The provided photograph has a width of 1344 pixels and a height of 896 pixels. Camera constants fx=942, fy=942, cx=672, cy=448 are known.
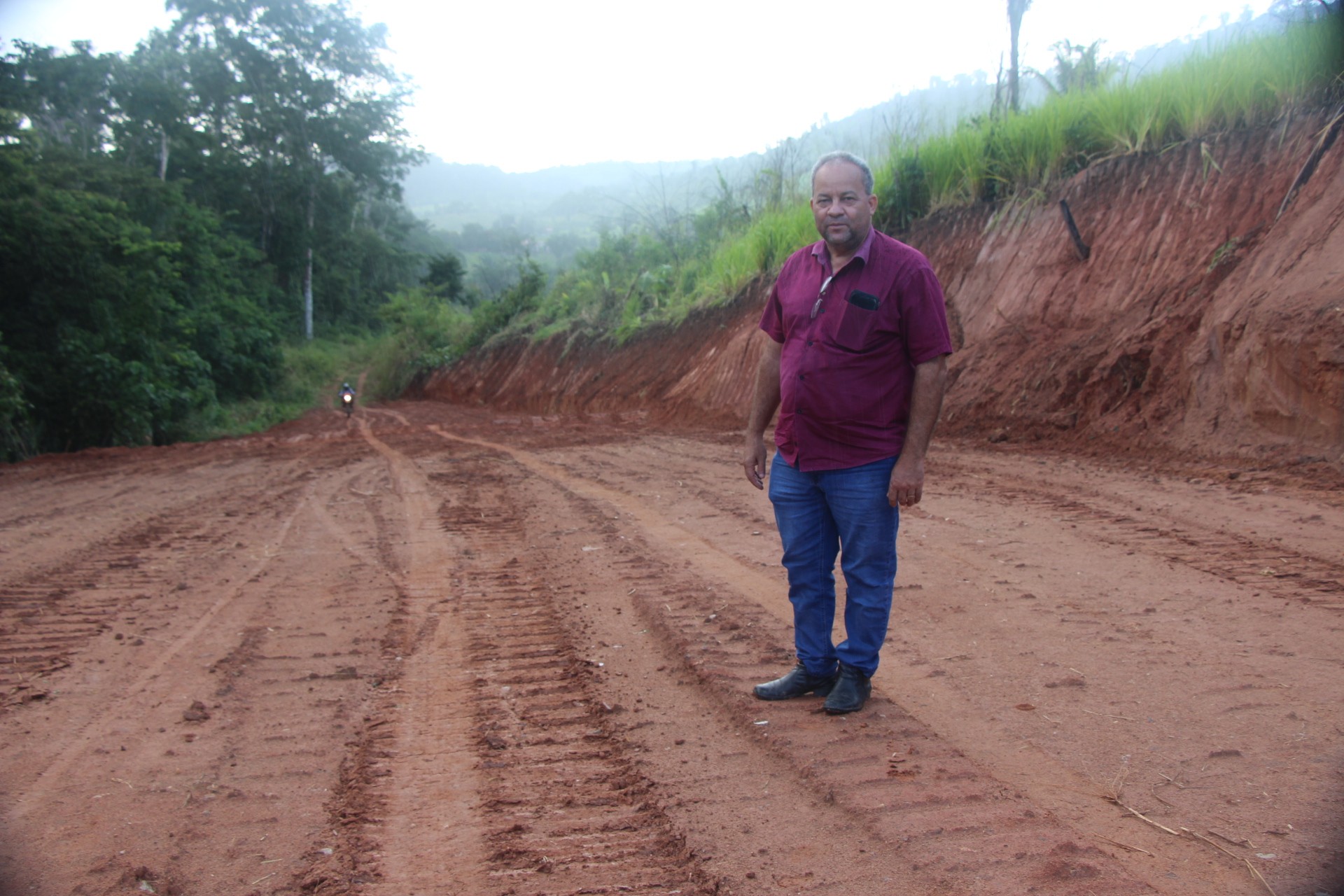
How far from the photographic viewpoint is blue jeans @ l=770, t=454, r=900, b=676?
10.4 ft

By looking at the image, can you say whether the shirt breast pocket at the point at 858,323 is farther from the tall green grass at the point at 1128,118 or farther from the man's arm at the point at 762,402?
the tall green grass at the point at 1128,118

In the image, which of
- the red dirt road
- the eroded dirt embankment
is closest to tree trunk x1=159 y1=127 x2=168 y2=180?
the eroded dirt embankment

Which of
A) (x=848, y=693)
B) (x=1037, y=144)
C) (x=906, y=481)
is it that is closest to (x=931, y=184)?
(x=1037, y=144)

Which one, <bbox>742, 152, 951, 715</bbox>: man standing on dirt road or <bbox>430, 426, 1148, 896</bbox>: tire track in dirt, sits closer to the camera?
<bbox>430, 426, 1148, 896</bbox>: tire track in dirt

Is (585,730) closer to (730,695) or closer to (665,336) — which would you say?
(730,695)

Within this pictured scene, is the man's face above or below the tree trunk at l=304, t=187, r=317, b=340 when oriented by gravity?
below

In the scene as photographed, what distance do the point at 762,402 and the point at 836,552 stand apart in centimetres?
62

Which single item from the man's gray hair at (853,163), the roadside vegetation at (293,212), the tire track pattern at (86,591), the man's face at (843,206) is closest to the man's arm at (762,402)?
the man's face at (843,206)

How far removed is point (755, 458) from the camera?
3.55 metres

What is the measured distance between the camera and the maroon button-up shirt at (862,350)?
10.1 feet

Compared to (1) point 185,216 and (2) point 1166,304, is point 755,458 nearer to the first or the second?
(2) point 1166,304

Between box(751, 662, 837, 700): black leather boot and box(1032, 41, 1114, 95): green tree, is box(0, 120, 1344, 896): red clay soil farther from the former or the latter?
box(1032, 41, 1114, 95): green tree

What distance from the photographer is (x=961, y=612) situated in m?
4.40

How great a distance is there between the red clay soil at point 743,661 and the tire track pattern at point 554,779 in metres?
0.01
